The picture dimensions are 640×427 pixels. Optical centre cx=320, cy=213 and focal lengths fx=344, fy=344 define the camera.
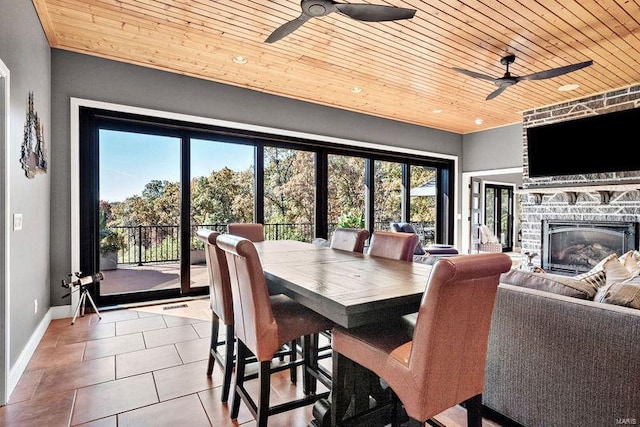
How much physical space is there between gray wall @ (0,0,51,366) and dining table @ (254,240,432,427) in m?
1.78

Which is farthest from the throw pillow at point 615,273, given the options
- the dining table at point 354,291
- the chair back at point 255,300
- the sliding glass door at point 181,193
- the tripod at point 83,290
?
the tripod at point 83,290

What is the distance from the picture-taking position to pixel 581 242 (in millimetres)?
5270

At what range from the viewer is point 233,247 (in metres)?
1.64

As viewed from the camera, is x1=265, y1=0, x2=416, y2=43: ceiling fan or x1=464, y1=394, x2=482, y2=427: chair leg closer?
x1=464, y1=394, x2=482, y2=427: chair leg

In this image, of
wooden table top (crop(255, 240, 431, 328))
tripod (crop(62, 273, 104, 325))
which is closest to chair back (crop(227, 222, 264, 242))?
wooden table top (crop(255, 240, 431, 328))

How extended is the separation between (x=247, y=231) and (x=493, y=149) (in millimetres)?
5592

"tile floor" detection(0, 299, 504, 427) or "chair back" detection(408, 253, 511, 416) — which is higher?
"chair back" detection(408, 253, 511, 416)

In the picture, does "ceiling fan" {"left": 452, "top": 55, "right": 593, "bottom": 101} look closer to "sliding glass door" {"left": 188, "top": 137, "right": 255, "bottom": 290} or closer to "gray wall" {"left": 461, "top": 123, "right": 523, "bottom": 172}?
"gray wall" {"left": 461, "top": 123, "right": 523, "bottom": 172}

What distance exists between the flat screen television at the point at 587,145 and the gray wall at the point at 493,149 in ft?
2.37

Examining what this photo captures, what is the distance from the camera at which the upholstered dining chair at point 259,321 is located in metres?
1.62

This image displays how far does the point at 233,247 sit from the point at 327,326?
68cm

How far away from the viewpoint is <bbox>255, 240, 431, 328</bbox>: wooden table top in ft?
4.30

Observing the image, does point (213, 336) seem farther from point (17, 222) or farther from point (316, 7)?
point (316, 7)

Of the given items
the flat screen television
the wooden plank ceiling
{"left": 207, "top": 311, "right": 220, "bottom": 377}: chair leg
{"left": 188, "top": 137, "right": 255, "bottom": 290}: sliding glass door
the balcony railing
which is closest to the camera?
{"left": 207, "top": 311, "right": 220, "bottom": 377}: chair leg
